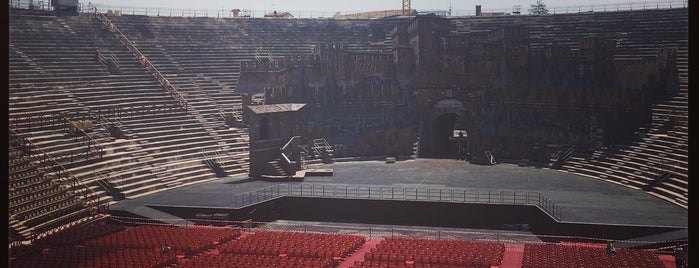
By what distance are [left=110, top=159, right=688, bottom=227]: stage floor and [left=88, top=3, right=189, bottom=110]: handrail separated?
11659mm

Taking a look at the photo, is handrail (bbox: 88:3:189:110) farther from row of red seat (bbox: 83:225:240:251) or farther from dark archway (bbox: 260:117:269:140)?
row of red seat (bbox: 83:225:240:251)

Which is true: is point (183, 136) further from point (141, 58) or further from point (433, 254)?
point (433, 254)

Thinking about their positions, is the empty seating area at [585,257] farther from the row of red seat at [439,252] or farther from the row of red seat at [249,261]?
the row of red seat at [249,261]

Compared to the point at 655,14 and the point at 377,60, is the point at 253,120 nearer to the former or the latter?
the point at 377,60

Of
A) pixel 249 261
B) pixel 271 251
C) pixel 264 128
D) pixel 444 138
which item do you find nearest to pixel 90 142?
pixel 264 128

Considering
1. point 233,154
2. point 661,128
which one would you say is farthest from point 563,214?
point 233,154

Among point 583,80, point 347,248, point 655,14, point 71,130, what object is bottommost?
point 347,248

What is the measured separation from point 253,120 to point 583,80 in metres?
24.0

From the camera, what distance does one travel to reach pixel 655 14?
54.2 metres

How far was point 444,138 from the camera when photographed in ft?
159

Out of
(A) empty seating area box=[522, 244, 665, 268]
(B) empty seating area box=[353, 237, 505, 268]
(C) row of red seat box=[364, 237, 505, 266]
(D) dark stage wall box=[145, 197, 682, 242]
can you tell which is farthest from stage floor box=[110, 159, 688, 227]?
(B) empty seating area box=[353, 237, 505, 268]

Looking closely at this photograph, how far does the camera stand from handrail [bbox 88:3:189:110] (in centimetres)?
4784

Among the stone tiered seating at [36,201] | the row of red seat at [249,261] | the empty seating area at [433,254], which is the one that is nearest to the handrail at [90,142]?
the stone tiered seating at [36,201]

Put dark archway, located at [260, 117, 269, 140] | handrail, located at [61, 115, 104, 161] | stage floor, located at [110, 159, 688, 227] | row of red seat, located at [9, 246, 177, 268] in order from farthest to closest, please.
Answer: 1. dark archway, located at [260, 117, 269, 140]
2. handrail, located at [61, 115, 104, 161]
3. stage floor, located at [110, 159, 688, 227]
4. row of red seat, located at [9, 246, 177, 268]
